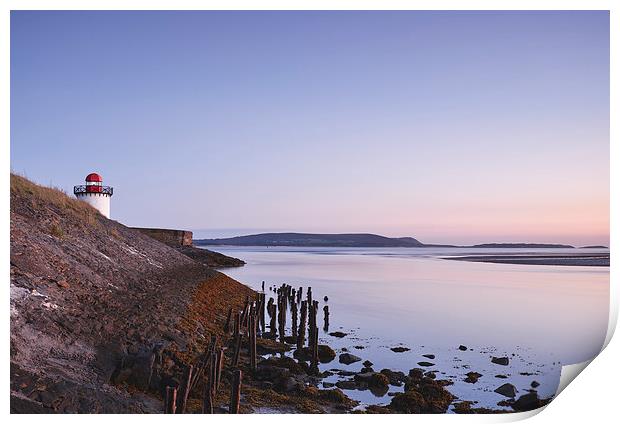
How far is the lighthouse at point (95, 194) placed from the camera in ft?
96.5

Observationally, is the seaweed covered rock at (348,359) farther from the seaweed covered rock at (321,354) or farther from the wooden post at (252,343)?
the wooden post at (252,343)

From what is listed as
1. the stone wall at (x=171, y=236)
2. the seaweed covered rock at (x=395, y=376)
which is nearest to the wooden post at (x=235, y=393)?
the seaweed covered rock at (x=395, y=376)

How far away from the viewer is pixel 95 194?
97.5ft

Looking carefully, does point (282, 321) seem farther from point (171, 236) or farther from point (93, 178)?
point (171, 236)

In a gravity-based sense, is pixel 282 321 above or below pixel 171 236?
below

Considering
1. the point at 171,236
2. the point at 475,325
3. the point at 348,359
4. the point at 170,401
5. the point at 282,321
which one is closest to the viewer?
the point at 170,401

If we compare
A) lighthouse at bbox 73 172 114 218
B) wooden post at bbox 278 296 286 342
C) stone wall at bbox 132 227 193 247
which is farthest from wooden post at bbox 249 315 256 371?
stone wall at bbox 132 227 193 247

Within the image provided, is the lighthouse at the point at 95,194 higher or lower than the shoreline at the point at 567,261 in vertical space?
higher

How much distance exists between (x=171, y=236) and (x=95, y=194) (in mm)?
15689

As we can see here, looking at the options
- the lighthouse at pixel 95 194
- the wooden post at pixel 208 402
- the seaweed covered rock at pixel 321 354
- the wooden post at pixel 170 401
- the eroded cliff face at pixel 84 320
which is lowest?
the seaweed covered rock at pixel 321 354

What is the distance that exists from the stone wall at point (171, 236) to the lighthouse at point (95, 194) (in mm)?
12652

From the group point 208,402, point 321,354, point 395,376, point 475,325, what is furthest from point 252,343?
point 475,325
